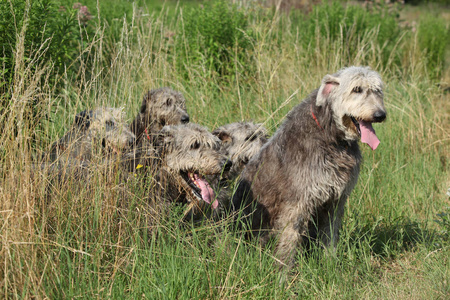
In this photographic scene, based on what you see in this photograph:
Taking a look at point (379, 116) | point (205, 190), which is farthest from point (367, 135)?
point (205, 190)

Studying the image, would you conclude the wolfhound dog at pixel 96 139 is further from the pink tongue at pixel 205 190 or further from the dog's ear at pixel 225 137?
the dog's ear at pixel 225 137

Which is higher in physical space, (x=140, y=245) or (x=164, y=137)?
(x=164, y=137)

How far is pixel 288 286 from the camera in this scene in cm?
444

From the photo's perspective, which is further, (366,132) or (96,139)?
(96,139)

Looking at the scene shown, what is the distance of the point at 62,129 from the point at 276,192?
252 centimetres

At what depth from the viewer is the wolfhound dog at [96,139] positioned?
4535mm

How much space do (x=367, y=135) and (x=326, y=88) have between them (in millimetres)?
577

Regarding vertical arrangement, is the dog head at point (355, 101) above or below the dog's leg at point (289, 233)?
above

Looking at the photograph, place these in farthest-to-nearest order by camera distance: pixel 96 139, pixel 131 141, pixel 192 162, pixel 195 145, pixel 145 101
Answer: pixel 145 101 < pixel 131 141 < pixel 195 145 < pixel 192 162 < pixel 96 139

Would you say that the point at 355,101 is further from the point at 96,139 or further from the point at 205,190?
the point at 96,139

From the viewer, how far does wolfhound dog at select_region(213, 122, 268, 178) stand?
20.3 ft

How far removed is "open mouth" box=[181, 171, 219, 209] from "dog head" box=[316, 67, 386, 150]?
4.26 feet

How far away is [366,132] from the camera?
4.69 metres

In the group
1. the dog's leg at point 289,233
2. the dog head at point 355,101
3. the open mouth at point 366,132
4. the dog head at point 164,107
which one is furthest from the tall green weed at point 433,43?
the dog's leg at point 289,233
